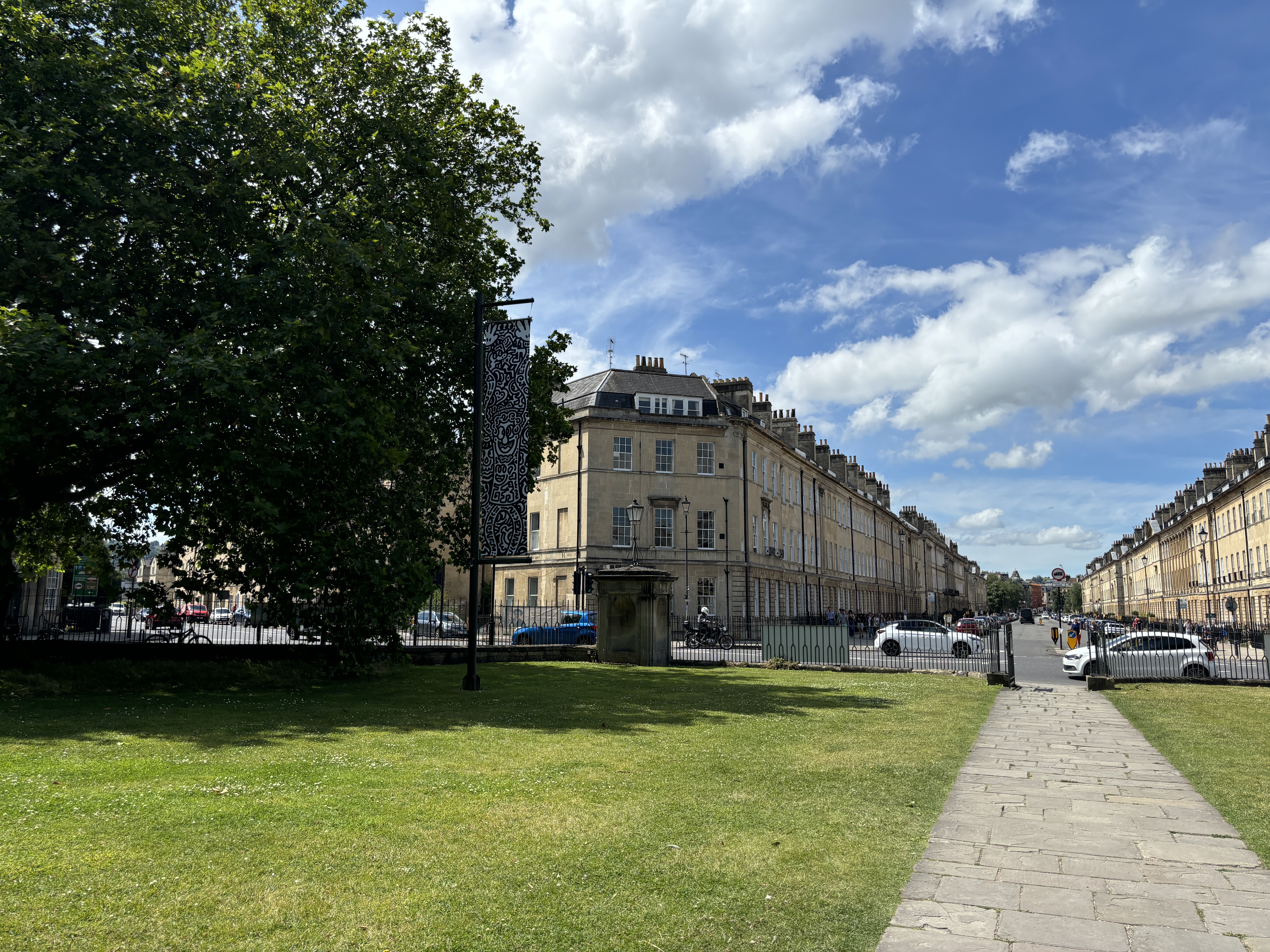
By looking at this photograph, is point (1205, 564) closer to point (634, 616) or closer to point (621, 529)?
point (621, 529)

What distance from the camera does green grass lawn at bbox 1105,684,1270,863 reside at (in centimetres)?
685

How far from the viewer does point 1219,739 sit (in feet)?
36.3

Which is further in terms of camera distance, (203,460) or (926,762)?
(203,460)

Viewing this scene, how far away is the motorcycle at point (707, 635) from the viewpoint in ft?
112

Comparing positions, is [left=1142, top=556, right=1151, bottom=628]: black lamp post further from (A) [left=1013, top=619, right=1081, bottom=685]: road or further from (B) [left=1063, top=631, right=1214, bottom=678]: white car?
(B) [left=1063, top=631, right=1214, bottom=678]: white car

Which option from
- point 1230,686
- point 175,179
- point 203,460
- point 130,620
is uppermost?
point 175,179

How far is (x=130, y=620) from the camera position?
18922mm

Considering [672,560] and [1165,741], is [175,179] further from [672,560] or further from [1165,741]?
[672,560]

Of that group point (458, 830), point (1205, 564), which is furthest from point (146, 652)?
point (1205, 564)

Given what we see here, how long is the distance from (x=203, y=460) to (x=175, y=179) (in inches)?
202

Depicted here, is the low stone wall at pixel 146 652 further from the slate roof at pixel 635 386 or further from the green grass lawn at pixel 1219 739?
the slate roof at pixel 635 386

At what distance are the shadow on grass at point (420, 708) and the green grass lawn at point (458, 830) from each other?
5.0 inches

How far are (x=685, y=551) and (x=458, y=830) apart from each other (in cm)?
4371

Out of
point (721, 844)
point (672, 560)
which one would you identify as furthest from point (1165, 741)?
point (672, 560)
